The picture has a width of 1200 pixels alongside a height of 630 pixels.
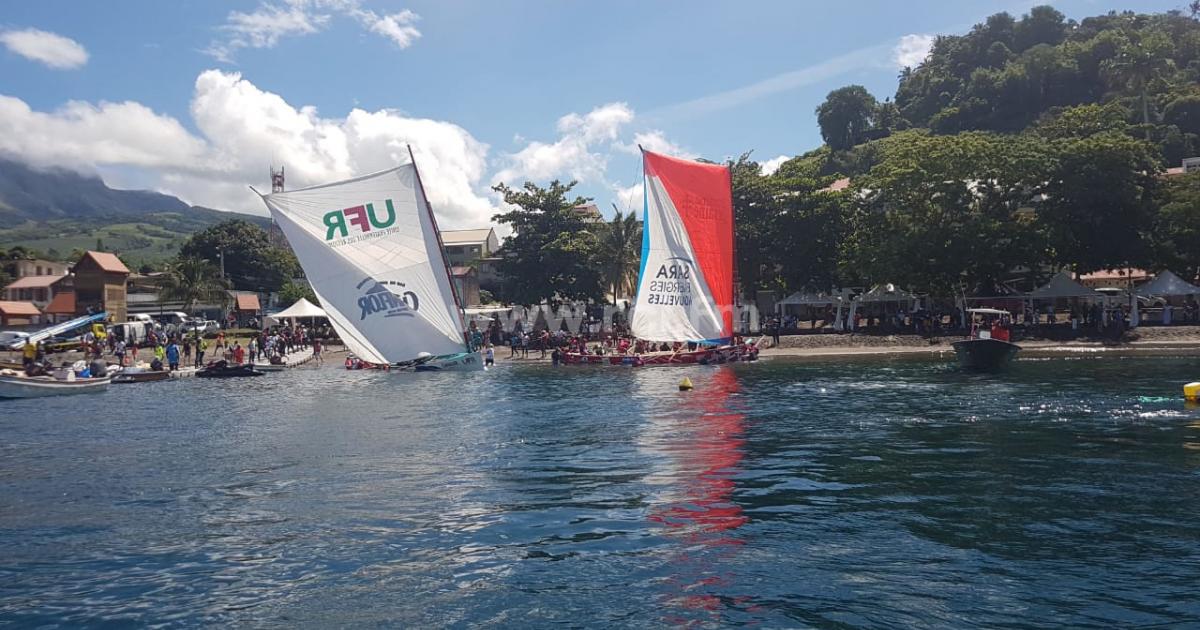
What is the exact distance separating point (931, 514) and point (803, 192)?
56.7 metres

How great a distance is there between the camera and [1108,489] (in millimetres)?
16203

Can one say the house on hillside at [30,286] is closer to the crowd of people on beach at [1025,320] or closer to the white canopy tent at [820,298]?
the white canopy tent at [820,298]

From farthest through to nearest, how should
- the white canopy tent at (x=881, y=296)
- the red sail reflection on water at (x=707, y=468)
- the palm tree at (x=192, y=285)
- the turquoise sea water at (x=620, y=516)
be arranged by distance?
the palm tree at (x=192, y=285) < the white canopy tent at (x=881, y=296) < the red sail reflection on water at (x=707, y=468) < the turquoise sea water at (x=620, y=516)

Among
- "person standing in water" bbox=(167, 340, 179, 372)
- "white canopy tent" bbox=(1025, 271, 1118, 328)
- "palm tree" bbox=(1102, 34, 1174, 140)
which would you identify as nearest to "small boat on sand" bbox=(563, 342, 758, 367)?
"white canopy tent" bbox=(1025, 271, 1118, 328)

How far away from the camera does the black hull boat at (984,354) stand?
41.0 m

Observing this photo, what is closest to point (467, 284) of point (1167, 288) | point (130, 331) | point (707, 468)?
point (130, 331)

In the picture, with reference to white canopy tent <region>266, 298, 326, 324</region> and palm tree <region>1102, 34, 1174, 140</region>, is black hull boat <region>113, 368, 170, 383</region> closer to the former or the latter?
white canopy tent <region>266, 298, 326, 324</region>

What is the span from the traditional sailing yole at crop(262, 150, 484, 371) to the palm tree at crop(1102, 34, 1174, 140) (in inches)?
3770

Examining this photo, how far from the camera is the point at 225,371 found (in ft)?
165

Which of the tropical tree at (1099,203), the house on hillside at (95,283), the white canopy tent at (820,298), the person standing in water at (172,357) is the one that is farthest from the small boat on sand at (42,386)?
the tropical tree at (1099,203)

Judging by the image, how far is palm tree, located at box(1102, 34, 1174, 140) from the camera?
107 meters

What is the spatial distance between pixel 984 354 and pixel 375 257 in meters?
29.4

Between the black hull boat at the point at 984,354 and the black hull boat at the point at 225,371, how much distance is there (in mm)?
39339

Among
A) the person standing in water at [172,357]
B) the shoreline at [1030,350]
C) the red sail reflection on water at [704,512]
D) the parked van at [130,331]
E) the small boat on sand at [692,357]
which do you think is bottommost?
the red sail reflection on water at [704,512]
